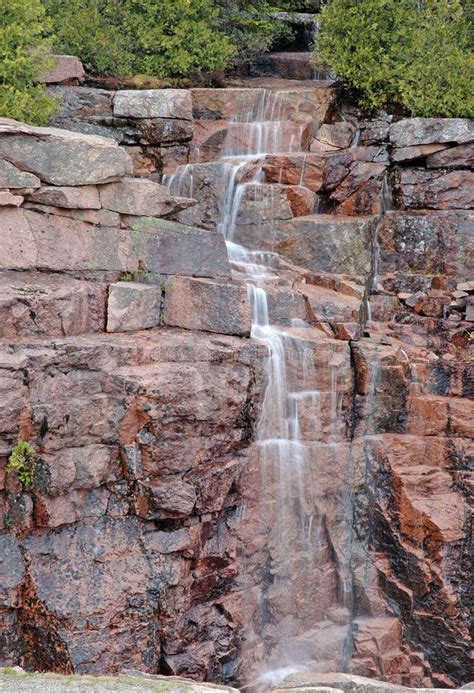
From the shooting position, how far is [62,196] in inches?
478

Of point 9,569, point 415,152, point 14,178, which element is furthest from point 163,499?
point 415,152

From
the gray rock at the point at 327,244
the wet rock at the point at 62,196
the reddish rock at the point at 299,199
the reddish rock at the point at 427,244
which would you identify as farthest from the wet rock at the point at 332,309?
the wet rock at the point at 62,196

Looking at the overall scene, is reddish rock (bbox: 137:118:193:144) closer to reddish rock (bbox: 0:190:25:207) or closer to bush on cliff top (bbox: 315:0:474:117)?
bush on cliff top (bbox: 315:0:474:117)

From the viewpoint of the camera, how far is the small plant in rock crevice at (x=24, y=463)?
10.7 metres

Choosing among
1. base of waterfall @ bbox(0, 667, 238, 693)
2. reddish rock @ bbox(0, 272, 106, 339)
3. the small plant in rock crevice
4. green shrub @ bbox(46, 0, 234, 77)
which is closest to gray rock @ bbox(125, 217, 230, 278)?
reddish rock @ bbox(0, 272, 106, 339)

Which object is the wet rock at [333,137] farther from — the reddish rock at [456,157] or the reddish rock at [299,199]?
the reddish rock at [456,157]

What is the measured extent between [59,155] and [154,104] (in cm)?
440

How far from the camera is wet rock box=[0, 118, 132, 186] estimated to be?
12000 millimetres

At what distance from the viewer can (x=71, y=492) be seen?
10984mm

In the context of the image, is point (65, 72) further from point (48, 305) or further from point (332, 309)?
point (332, 309)

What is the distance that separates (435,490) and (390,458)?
0.80 m

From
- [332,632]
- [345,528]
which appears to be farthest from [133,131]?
[332,632]

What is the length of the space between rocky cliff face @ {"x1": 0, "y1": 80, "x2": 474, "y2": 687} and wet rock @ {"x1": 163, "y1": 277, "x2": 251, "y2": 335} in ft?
0.09

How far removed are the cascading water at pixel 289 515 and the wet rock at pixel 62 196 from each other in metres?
2.77
